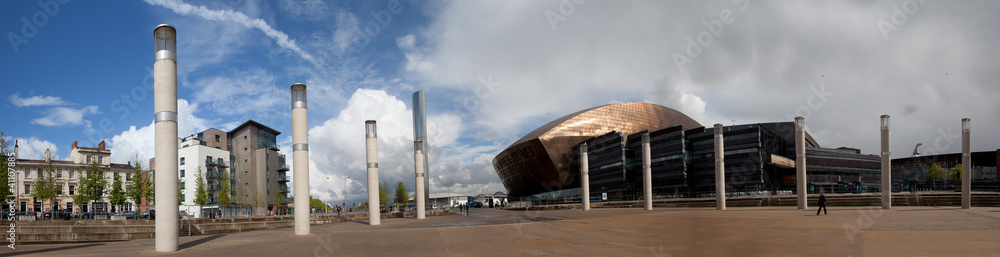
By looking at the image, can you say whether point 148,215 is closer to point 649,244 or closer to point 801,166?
point 649,244

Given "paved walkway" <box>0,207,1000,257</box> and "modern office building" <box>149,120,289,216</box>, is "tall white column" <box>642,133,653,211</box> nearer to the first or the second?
"paved walkway" <box>0,207,1000,257</box>

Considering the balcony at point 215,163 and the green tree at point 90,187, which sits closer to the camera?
the green tree at point 90,187

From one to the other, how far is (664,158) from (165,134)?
7241 centimetres

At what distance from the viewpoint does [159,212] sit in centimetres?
1408

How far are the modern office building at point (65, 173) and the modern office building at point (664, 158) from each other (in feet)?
189

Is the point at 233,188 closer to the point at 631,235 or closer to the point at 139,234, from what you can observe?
the point at 139,234

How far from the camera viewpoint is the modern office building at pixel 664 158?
7438cm

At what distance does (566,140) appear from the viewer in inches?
3602

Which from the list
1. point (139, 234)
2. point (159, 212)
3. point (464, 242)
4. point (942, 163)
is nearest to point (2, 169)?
point (139, 234)

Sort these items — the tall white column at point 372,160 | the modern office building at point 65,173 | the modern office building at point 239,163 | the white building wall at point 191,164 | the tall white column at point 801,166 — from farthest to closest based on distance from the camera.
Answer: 1. the modern office building at point 239,163
2. the white building wall at point 191,164
3. the modern office building at point 65,173
4. the tall white column at point 801,166
5. the tall white column at point 372,160

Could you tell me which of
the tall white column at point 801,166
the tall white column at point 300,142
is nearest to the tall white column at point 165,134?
the tall white column at point 300,142

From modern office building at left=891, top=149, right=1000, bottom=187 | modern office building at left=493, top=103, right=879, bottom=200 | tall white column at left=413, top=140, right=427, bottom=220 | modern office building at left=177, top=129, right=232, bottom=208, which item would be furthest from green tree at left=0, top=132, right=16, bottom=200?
modern office building at left=891, top=149, right=1000, bottom=187

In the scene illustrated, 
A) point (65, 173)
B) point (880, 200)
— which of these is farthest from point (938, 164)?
point (65, 173)

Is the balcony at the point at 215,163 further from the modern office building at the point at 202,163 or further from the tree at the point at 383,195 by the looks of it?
the tree at the point at 383,195
